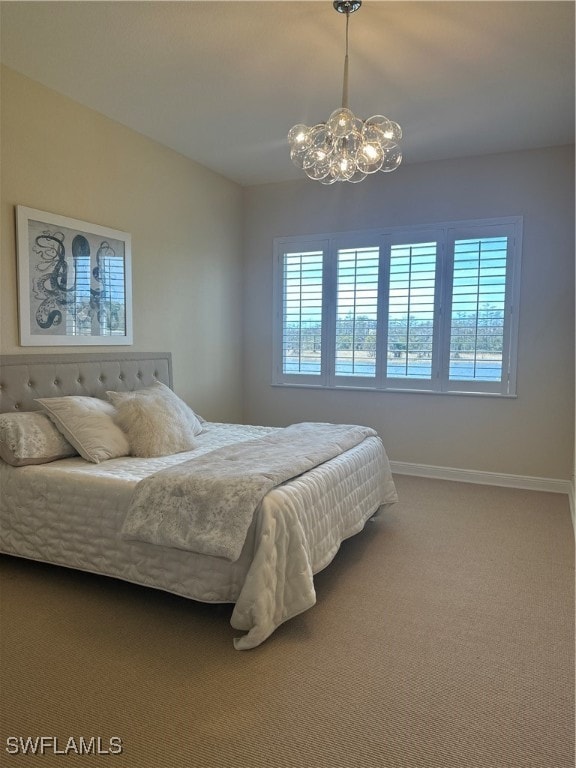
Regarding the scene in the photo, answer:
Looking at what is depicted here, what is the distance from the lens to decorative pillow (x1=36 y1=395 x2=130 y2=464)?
2787mm

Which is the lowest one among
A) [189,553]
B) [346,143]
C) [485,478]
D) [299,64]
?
[485,478]

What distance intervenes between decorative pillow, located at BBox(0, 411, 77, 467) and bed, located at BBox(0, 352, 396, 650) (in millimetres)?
39

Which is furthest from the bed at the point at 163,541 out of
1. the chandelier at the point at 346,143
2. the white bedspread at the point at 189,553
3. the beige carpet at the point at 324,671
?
the chandelier at the point at 346,143

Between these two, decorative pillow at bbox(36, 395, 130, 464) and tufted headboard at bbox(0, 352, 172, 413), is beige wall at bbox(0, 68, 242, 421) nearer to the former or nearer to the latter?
tufted headboard at bbox(0, 352, 172, 413)

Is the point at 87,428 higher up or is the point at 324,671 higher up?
the point at 87,428

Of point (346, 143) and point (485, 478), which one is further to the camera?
point (485, 478)

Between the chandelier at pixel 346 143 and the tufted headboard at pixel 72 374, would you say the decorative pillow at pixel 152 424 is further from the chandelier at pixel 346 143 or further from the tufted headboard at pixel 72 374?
the chandelier at pixel 346 143

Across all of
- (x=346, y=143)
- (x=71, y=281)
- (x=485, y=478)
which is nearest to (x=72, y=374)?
(x=71, y=281)

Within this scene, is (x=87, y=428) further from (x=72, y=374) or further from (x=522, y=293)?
(x=522, y=293)

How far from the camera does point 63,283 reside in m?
3.30

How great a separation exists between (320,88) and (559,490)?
3.57m

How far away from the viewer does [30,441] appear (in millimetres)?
2686

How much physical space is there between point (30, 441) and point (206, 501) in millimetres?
1160

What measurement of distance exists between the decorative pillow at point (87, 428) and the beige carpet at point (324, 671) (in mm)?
679
